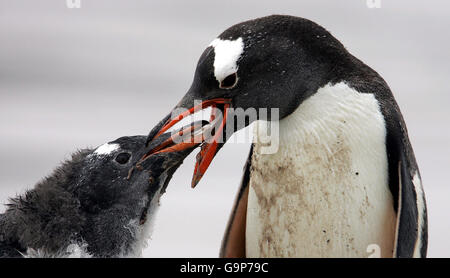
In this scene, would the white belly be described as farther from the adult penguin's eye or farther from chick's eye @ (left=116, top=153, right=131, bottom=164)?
chick's eye @ (left=116, top=153, right=131, bottom=164)

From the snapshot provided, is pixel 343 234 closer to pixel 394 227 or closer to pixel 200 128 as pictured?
pixel 394 227

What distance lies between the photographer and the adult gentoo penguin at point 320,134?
3.29 ft

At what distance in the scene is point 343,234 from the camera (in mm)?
1064

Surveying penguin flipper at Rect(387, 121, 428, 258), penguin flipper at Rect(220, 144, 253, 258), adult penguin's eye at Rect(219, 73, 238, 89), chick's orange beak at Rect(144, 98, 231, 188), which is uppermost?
adult penguin's eye at Rect(219, 73, 238, 89)

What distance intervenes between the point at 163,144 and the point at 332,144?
30 cm

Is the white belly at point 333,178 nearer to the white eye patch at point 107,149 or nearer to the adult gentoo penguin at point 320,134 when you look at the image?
the adult gentoo penguin at point 320,134

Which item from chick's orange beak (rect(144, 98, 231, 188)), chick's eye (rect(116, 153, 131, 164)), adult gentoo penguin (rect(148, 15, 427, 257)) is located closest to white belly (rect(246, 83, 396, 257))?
adult gentoo penguin (rect(148, 15, 427, 257))

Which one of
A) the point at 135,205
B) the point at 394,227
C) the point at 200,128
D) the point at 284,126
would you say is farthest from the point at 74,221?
the point at 394,227

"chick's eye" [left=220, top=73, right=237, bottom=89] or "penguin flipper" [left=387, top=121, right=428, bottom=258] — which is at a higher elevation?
"chick's eye" [left=220, top=73, right=237, bottom=89]

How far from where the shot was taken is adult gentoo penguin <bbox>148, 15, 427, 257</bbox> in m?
1.00

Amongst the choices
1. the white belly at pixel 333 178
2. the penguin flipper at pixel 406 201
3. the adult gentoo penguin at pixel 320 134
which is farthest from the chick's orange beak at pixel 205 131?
the penguin flipper at pixel 406 201

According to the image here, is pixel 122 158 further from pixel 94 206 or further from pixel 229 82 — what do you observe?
pixel 229 82
